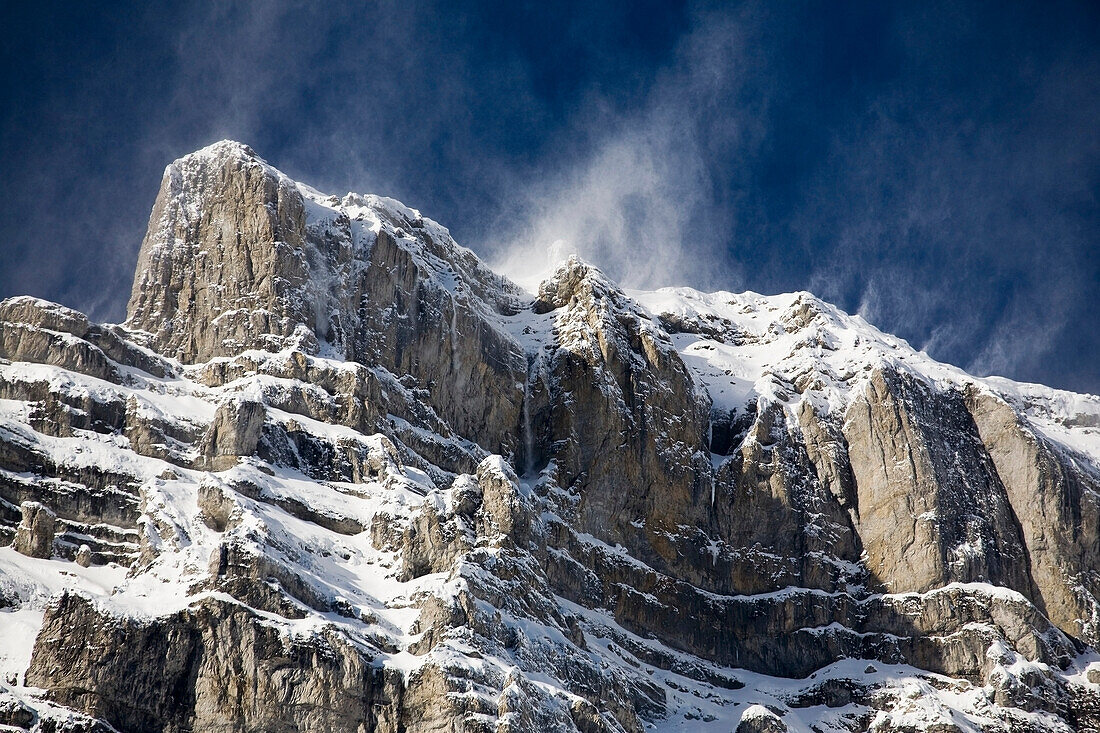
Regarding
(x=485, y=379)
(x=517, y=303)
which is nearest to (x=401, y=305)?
(x=485, y=379)

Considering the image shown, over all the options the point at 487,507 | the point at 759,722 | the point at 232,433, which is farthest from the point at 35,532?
the point at 759,722

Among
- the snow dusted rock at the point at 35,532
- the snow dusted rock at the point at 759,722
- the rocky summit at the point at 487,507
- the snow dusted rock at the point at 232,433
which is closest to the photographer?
the rocky summit at the point at 487,507

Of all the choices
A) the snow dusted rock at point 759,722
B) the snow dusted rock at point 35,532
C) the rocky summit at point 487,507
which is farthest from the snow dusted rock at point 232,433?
the snow dusted rock at point 759,722

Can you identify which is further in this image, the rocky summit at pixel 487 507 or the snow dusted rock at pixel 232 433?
the snow dusted rock at pixel 232 433

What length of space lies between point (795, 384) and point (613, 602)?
4691 cm

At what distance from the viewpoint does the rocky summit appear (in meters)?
105

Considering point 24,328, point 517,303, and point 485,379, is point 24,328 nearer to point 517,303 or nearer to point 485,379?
point 485,379

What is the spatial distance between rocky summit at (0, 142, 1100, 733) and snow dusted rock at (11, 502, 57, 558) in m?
0.20

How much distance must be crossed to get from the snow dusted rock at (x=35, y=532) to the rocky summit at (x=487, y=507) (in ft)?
0.66

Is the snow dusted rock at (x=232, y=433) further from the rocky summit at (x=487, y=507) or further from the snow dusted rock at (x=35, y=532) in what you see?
the snow dusted rock at (x=35, y=532)

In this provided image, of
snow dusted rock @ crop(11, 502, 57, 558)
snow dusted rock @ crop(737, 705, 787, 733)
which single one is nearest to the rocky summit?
snow dusted rock @ crop(11, 502, 57, 558)

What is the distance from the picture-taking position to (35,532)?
114m

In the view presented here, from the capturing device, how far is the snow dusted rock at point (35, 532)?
113m

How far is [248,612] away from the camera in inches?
4077
